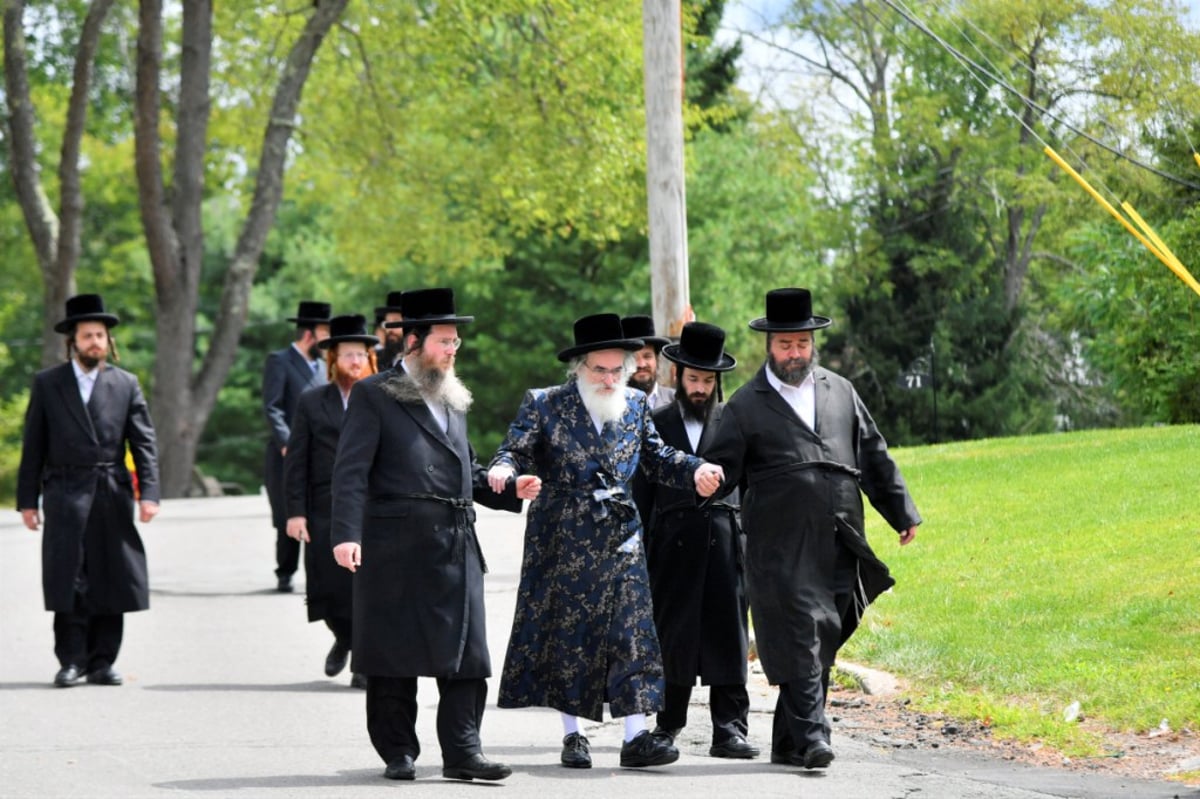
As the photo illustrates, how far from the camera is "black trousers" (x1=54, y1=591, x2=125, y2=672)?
12.4 meters

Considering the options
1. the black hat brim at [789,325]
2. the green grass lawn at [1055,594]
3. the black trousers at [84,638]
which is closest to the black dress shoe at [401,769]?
the black hat brim at [789,325]

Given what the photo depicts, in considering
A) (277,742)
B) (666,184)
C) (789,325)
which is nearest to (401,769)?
(277,742)

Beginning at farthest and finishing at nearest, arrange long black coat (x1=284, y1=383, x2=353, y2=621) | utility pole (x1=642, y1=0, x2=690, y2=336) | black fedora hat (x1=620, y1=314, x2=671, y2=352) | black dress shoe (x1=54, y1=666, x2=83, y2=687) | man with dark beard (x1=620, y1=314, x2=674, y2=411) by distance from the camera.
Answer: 1. utility pole (x1=642, y1=0, x2=690, y2=336)
2. black dress shoe (x1=54, y1=666, x2=83, y2=687)
3. long black coat (x1=284, y1=383, x2=353, y2=621)
4. man with dark beard (x1=620, y1=314, x2=674, y2=411)
5. black fedora hat (x1=620, y1=314, x2=671, y2=352)

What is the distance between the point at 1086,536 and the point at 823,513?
607 cm

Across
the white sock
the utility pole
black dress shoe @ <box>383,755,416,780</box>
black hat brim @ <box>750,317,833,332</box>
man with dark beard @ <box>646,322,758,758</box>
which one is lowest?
black dress shoe @ <box>383,755,416,780</box>

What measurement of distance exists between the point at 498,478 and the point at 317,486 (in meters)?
3.66

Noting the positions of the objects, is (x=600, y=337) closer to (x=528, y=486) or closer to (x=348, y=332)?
(x=528, y=486)

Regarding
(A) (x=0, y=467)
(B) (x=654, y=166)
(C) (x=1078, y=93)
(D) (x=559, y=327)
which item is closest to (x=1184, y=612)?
(B) (x=654, y=166)

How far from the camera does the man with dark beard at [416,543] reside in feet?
29.2

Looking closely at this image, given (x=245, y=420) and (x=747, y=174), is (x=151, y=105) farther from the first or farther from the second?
(x=245, y=420)

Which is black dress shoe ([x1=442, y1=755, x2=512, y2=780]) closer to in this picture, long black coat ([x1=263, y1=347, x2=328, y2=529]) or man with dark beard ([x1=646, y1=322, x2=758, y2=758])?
man with dark beard ([x1=646, y1=322, x2=758, y2=758])

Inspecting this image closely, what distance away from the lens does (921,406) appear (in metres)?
40.9

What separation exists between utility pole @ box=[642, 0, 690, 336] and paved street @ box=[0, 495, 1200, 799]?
2441mm

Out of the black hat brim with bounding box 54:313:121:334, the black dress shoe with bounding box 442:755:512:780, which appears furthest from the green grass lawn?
the black hat brim with bounding box 54:313:121:334
